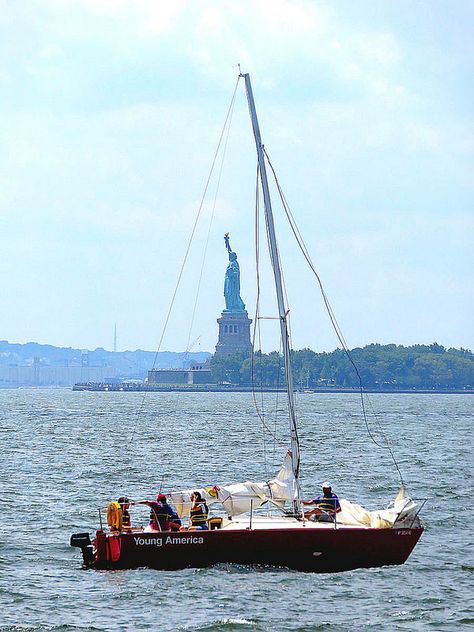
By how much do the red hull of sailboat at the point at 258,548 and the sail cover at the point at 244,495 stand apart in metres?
1.41

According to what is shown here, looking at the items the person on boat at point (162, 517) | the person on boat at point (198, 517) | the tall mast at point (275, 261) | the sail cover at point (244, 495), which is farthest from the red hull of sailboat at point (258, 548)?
the tall mast at point (275, 261)

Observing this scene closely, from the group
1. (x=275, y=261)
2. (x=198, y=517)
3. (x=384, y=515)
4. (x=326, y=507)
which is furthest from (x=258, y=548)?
(x=275, y=261)

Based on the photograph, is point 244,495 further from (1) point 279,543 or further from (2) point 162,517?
(2) point 162,517

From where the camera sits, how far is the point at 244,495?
98.0 feet

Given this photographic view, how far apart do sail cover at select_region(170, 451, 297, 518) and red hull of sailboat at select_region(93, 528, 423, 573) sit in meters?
1.41

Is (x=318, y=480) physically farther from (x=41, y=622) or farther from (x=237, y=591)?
(x=41, y=622)

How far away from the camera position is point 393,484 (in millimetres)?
48688

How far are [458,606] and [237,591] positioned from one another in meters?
4.68

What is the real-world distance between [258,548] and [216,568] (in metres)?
1.09

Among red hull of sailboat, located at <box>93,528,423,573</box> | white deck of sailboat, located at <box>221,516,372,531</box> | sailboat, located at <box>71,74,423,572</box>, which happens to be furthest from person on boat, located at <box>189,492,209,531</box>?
red hull of sailboat, located at <box>93,528,423,573</box>

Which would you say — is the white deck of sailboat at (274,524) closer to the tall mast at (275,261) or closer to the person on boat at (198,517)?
the person on boat at (198,517)

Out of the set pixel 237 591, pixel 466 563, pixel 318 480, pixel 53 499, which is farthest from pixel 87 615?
pixel 318 480

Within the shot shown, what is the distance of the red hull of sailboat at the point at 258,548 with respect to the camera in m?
27.9

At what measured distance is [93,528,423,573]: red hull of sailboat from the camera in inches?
1097
